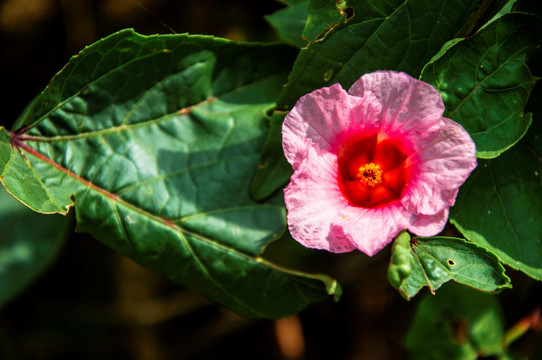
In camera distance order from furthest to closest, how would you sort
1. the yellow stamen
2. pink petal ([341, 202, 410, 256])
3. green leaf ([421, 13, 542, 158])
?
the yellow stamen, green leaf ([421, 13, 542, 158]), pink petal ([341, 202, 410, 256])

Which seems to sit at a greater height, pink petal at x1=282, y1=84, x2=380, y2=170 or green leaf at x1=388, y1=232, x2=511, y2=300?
pink petal at x1=282, y1=84, x2=380, y2=170

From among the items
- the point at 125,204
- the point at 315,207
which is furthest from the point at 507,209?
the point at 125,204

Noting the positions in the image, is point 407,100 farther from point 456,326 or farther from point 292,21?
point 456,326

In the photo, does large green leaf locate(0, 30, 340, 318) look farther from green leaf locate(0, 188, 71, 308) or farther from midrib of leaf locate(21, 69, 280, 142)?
green leaf locate(0, 188, 71, 308)

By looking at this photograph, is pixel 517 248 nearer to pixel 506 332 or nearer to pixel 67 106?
pixel 506 332

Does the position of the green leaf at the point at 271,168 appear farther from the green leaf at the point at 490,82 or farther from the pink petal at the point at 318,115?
the green leaf at the point at 490,82

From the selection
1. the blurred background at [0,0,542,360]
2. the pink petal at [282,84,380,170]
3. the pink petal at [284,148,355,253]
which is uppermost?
the pink petal at [282,84,380,170]

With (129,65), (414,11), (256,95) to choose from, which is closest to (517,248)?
(414,11)

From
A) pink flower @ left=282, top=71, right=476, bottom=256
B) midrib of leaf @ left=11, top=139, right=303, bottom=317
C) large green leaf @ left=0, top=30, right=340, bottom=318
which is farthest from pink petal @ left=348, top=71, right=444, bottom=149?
midrib of leaf @ left=11, top=139, right=303, bottom=317
